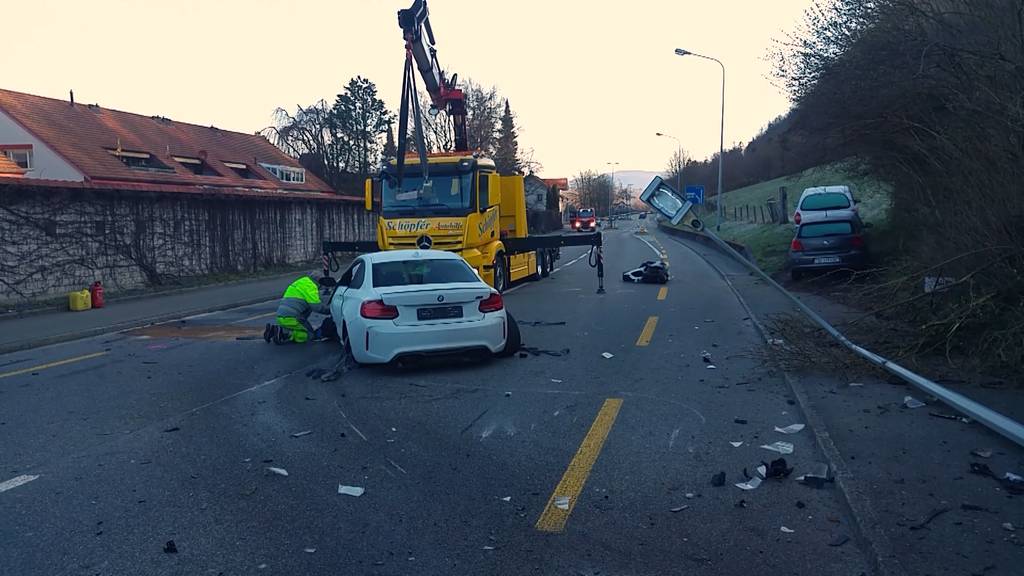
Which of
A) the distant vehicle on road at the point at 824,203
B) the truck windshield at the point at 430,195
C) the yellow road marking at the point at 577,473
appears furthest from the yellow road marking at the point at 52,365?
the distant vehicle on road at the point at 824,203

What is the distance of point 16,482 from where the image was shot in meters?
5.63

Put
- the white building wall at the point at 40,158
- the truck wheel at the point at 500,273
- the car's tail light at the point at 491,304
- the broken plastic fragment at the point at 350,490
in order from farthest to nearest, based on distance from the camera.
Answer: the white building wall at the point at 40,158 < the truck wheel at the point at 500,273 < the car's tail light at the point at 491,304 < the broken plastic fragment at the point at 350,490

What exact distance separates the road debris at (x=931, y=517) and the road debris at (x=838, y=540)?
1.20 ft

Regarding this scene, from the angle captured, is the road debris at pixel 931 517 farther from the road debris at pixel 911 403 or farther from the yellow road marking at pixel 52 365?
the yellow road marking at pixel 52 365

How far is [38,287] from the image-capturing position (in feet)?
58.0

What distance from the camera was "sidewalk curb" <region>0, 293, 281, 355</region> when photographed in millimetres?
12398

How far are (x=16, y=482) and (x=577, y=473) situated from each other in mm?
4000

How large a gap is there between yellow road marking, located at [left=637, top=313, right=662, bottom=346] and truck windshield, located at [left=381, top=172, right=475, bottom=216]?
5.25 metres

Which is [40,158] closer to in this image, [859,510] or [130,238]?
[130,238]

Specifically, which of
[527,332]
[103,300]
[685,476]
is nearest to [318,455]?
[685,476]

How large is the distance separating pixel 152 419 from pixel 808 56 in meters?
12.8

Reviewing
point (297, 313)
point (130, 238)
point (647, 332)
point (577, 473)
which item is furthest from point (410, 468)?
point (130, 238)

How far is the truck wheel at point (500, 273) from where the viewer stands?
18.3 metres

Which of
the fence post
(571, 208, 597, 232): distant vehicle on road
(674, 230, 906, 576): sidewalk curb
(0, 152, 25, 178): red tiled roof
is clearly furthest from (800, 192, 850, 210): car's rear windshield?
(571, 208, 597, 232): distant vehicle on road
